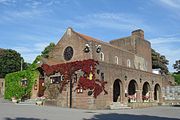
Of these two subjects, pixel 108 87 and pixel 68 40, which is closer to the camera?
pixel 108 87

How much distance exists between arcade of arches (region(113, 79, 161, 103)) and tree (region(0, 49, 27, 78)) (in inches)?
1468

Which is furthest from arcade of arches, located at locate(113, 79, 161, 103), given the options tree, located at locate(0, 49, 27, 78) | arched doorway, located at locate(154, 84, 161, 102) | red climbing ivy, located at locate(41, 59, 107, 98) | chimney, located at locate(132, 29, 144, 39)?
tree, located at locate(0, 49, 27, 78)

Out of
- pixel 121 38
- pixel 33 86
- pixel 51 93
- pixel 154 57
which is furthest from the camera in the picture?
pixel 154 57

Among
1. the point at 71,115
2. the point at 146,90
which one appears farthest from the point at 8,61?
the point at 71,115

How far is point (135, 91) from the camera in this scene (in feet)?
123

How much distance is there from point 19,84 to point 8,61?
2881 cm

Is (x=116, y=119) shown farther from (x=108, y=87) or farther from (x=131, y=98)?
(x=131, y=98)

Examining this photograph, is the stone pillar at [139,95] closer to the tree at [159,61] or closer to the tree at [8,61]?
the tree at [159,61]

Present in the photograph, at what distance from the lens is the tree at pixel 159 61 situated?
6600cm

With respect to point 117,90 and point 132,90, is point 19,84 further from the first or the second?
point 132,90

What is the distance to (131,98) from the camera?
3441 cm

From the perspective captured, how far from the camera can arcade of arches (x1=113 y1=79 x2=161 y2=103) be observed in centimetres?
3372

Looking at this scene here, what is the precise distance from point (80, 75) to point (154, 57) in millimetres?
40432

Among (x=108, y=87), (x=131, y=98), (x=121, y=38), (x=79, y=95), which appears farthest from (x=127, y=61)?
(x=79, y=95)
